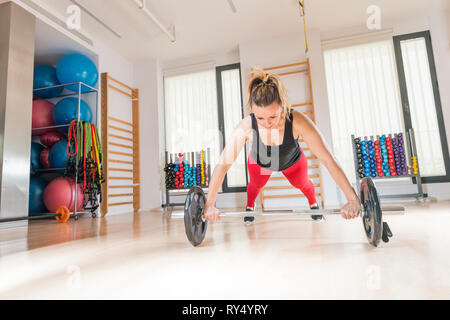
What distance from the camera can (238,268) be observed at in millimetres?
1020

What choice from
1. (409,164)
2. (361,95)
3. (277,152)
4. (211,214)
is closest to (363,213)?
(277,152)

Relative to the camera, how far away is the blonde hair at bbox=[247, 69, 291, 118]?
59.9 inches

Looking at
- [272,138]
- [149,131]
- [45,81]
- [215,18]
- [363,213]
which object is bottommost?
[363,213]

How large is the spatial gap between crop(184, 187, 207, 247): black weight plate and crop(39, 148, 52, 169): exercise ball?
9.62 feet

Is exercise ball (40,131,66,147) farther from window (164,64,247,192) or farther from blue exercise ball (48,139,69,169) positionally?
window (164,64,247,192)

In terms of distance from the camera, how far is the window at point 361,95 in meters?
4.14

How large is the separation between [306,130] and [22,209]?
2923 mm

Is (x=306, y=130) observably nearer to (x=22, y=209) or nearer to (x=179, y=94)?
(x=22, y=209)

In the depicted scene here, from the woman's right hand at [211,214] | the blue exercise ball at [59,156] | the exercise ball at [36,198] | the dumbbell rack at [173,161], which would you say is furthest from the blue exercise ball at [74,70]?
the woman's right hand at [211,214]

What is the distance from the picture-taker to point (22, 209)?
2.86 metres

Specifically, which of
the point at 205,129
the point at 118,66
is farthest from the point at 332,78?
the point at 118,66

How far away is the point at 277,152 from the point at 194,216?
0.72m

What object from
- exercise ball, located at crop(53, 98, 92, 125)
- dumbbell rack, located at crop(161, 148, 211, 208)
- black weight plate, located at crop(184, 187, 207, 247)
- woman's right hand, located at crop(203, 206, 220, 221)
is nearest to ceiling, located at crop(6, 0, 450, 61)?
exercise ball, located at crop(53, 98, 92, 125)

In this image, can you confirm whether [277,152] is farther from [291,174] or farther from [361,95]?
[361,95]
